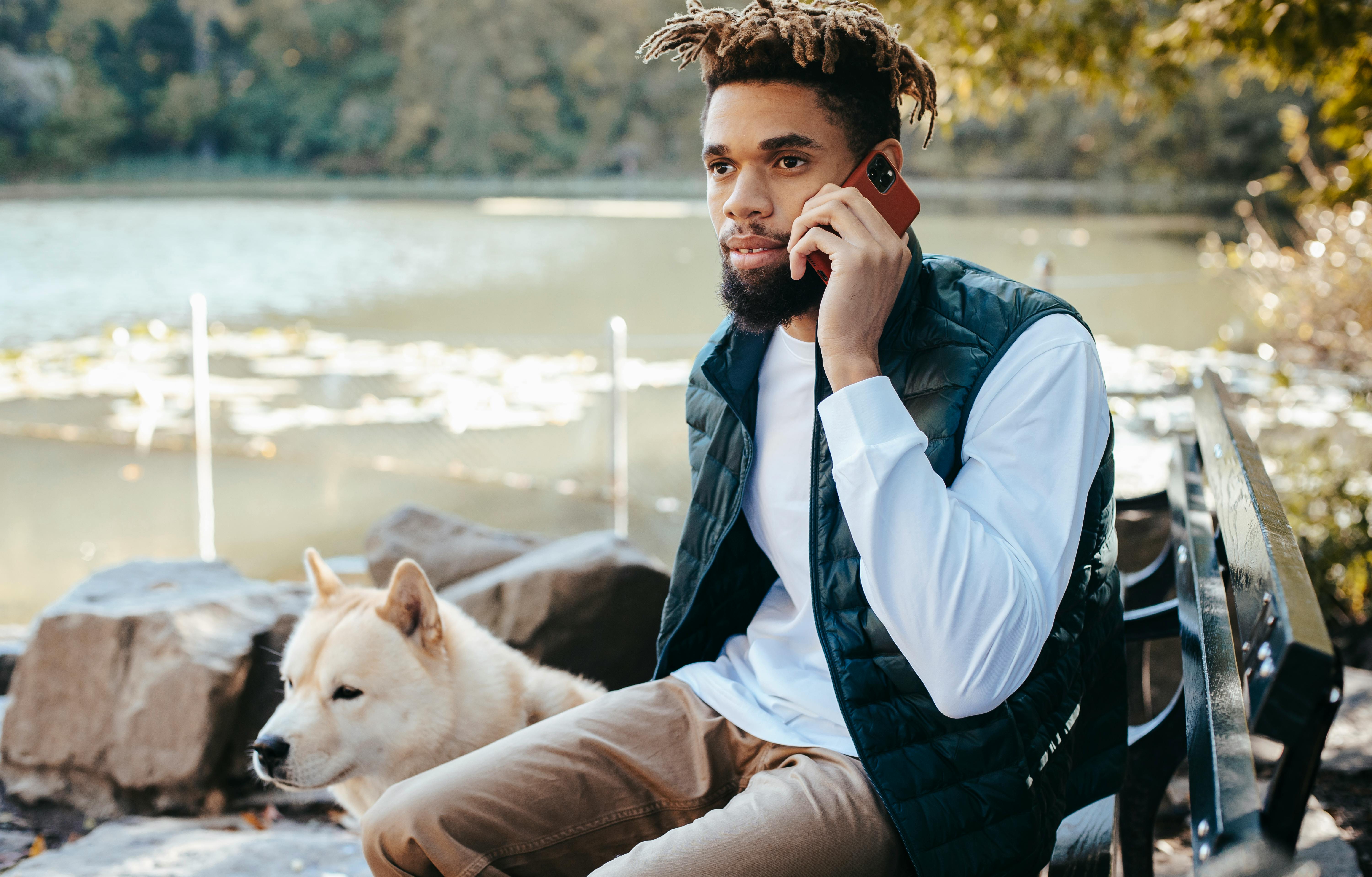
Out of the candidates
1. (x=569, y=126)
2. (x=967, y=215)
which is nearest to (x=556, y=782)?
(x=967, y=215)

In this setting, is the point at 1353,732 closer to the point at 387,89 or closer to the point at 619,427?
the point at 619,427

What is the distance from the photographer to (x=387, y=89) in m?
49.0

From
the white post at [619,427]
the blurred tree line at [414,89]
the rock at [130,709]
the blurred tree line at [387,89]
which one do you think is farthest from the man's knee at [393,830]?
the blurred tree line at [414,89]

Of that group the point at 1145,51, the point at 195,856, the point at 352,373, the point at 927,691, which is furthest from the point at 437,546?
the point at 352,373

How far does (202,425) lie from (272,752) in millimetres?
4880

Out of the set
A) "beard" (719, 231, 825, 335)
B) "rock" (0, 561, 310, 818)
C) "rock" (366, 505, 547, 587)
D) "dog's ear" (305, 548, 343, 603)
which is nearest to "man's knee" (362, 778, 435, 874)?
"dog's ear" (305, 548, 343, 603)

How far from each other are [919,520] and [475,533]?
2.78 m

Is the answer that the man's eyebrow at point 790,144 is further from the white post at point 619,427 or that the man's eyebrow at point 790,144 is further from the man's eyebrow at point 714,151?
the white post at point 619,427

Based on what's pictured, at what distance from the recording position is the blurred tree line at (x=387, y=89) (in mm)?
42875

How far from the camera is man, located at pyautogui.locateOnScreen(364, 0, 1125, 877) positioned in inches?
48.8

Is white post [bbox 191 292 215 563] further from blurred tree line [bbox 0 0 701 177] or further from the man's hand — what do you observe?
blurred tree line [bbox 0 0 701 177]

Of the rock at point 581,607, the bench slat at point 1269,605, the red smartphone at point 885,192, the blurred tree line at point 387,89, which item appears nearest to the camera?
the bench slat at point 1269,605

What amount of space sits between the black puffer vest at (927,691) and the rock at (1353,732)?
4.98 ft

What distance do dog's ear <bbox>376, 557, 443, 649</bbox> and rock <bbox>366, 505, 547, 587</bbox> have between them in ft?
5.32
